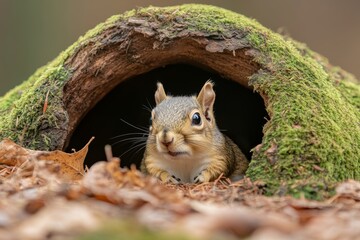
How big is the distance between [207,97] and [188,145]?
56 cm

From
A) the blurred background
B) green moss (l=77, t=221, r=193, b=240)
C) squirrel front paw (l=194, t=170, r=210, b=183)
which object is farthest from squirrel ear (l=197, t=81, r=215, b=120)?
the blurred background

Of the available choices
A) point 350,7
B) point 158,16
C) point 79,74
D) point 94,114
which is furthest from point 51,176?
point 350,7

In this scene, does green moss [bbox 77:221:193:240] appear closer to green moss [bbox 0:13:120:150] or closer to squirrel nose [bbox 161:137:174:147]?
squirrel nose [bbox 161:137:174:147]

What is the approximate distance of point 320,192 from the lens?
3754 mm

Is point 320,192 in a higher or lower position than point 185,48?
lower

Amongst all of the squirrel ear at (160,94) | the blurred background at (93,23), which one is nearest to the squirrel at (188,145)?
the squirrel ear at (160,94)

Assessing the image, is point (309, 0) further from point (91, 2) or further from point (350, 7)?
point (91, 2)

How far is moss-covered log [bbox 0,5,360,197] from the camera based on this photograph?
4.38 metres

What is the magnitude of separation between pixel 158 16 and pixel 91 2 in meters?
7.31

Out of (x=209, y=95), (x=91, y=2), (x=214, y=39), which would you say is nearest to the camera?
(x=214, y=39)

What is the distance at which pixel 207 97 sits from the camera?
5238 millimetres

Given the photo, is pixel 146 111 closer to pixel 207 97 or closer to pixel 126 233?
pixel 207 97

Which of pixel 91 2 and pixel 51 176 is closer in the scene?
pixel 51 176

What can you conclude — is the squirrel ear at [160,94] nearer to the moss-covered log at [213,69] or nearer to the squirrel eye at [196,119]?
the moss-covered log at [213,69]
